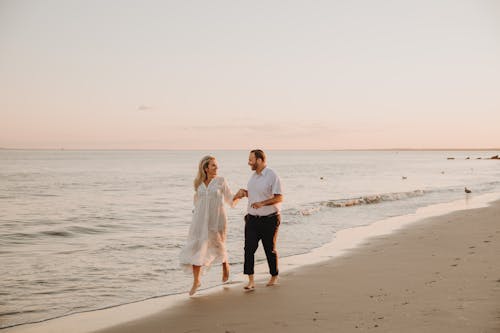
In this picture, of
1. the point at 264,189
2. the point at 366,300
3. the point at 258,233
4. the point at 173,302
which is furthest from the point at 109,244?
the point at 366,300

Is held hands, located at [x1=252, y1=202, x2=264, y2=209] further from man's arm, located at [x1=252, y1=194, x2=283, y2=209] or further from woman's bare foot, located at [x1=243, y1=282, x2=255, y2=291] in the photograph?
woman's bare foot, located at [x1=243, y1=282, x2=255, y2=291]

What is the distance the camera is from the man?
7.59 m

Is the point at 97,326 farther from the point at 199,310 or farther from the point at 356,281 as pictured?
the point at 356,281

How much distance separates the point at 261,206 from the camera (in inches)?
298

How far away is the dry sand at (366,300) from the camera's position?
5.59 metres

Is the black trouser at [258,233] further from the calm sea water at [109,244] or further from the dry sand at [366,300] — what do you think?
the calm sea water at [109,244]

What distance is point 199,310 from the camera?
674cm

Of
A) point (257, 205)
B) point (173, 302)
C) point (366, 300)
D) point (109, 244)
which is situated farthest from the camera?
point (109, 244)

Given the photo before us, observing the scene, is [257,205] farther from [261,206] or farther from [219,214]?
[219,214]

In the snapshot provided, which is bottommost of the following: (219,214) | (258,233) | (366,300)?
(366,300)

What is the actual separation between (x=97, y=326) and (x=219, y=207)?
8.03 ft

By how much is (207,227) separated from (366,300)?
2594 mm

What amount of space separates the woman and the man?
41cm

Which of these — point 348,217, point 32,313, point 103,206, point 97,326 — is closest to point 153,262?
point 32,313
